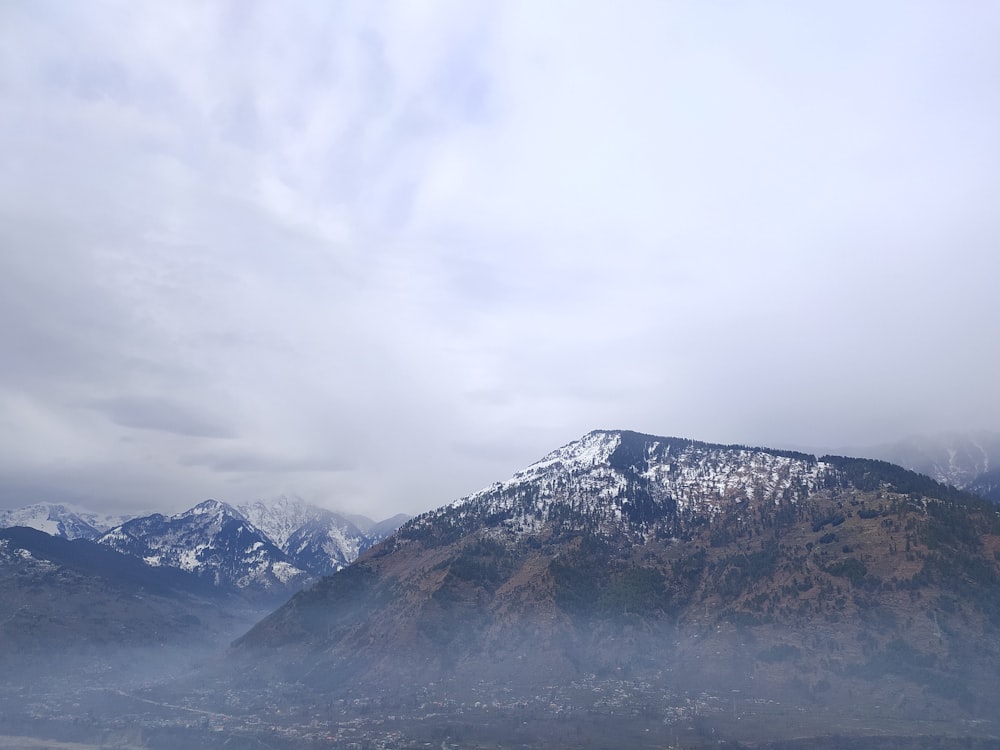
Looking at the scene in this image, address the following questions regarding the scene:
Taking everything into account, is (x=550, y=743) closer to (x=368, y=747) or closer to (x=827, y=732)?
(x=368, y=747)

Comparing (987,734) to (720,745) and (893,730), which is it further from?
(720,745)

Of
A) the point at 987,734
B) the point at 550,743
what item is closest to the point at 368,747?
the point at 550,743

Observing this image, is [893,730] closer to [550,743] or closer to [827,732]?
[827,732]

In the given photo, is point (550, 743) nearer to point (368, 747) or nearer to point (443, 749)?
point (443, 749)

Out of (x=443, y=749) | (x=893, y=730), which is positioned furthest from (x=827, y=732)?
(x=443, y=749)

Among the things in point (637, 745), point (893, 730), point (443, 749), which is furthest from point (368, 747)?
point (893, 730)

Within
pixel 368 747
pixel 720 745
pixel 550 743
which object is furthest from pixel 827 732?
pixel 368 747
